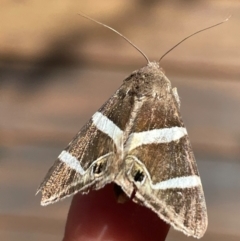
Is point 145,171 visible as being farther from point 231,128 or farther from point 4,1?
point 4,1

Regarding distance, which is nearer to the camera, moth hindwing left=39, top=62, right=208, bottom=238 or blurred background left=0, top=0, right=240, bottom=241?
moth hindwing left=39, top=62, right=208, bottom=238

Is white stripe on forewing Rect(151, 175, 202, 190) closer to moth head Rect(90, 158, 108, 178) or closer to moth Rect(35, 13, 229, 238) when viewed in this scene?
moth Rect(35, 13, 229, 238)

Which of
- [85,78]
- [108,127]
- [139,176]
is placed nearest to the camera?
[139,176]

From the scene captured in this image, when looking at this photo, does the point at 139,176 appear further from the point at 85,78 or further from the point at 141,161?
the point at 85,78

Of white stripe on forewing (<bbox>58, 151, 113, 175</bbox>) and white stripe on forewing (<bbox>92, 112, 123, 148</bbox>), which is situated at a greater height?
white stripe on forewing (<bbox>92, 112, 123, 148</bbox>)

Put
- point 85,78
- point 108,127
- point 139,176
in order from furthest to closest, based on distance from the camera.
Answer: point 85,78, point 108,127, point 139,176

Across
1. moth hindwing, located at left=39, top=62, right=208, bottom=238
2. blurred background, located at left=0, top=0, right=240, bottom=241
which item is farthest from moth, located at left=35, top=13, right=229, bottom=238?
blurred background, located at left=0, top=0, right=240, bottom=241

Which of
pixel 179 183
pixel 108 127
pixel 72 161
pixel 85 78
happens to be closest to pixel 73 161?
pixel 72 161
